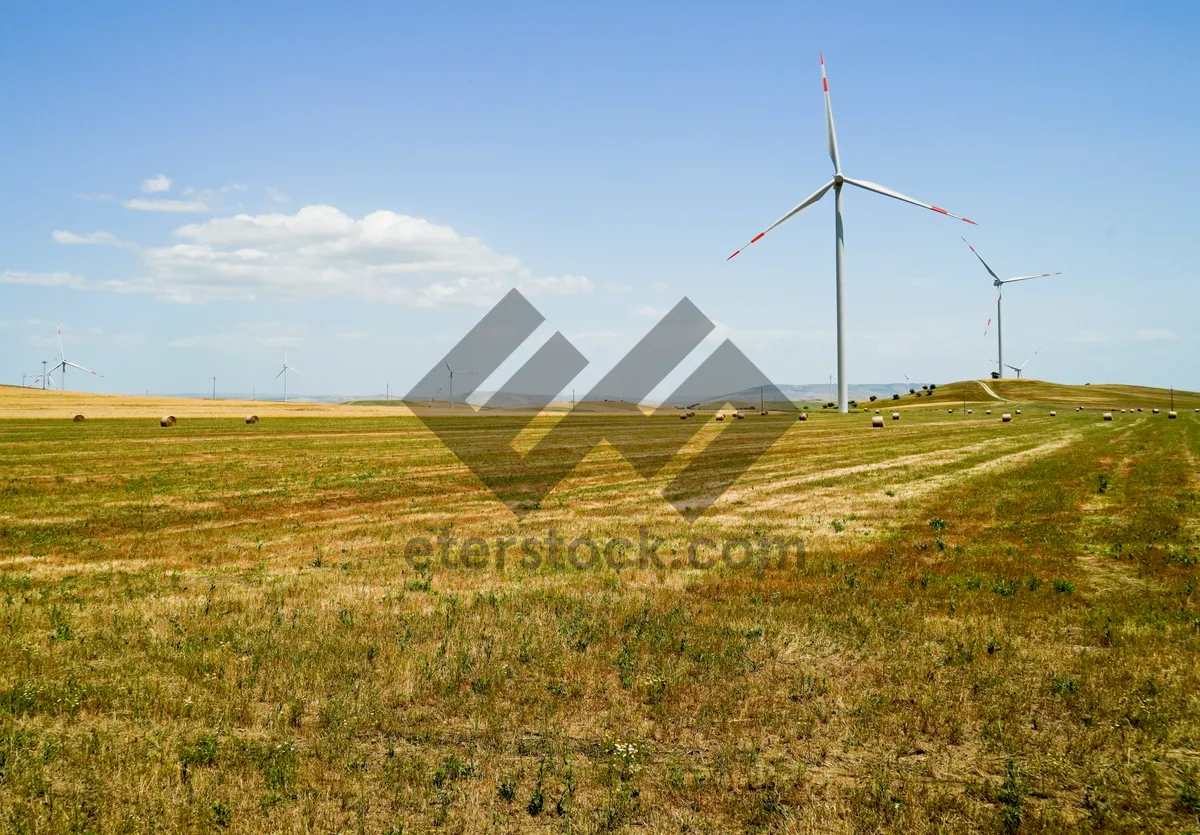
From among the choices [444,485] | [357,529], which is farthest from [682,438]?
[357,529]

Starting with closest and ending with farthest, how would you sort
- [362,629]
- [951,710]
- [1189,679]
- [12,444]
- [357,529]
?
[951,710] < [1189,679] < [362,629] < [357,529] < [12,444]

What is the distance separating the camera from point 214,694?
9.84 metres

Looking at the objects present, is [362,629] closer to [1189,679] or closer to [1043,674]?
[1043,674]

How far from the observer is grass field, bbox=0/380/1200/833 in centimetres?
737

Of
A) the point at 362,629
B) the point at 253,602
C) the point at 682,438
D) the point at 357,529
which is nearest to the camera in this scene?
the point at 362,629

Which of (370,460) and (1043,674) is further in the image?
(370,460)

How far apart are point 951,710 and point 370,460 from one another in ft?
123
